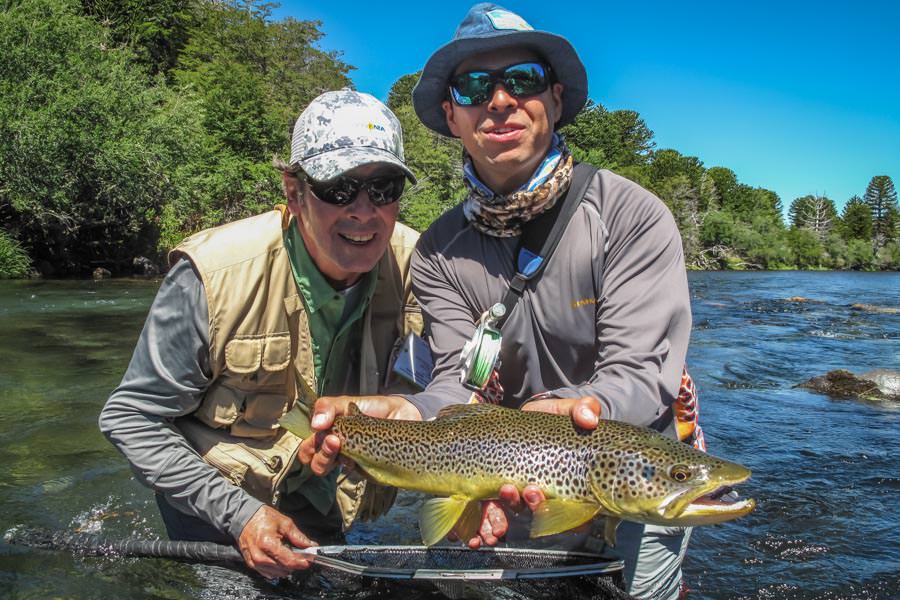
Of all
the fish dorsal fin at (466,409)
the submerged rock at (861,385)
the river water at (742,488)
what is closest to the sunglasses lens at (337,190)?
the fish dorsal fin at (466,409)

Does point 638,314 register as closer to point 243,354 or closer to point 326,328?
point 326,328

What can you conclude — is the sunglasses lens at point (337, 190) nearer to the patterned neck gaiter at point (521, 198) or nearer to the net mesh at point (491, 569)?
the patterned neck gaiter at point (521, 198)

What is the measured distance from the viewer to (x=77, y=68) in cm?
2500

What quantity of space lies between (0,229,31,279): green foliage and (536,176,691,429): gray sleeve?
25973 millimetres

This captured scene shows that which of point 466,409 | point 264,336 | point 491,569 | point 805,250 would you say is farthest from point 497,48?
point 805,250

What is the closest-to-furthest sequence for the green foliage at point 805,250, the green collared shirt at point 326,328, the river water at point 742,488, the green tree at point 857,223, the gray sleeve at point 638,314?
the gray sleeve at point 638,314 → the green collared shirt at point 326,328 → the river water at point 742,488 → the green foliage at point 805,250 → the green tree at point 857,223

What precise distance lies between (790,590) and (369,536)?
9.21ft

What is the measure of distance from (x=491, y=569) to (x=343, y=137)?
216cm

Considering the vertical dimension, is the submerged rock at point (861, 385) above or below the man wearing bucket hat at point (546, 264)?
below

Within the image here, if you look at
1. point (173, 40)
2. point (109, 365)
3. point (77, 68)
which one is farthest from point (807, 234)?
point (109, 365)

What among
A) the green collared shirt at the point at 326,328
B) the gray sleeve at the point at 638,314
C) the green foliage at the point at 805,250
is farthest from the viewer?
the green foliage at the point at 805,250

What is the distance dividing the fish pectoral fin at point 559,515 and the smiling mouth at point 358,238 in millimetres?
1476

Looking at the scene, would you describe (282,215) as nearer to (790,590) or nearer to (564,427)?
(564,427)

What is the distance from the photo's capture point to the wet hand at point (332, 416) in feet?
9.58
